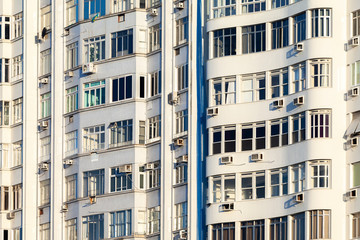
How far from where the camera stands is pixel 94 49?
83.8 metres

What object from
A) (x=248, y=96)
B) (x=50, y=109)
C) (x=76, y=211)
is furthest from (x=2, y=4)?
(x=248, y=96)

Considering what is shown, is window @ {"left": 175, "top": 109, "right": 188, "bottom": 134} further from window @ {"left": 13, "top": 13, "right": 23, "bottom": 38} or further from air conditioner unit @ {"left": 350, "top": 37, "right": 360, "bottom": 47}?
window @ {"left": 13, "top": 13, "right": 23, "bottom": 38}

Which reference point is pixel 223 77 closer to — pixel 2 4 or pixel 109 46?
pixel 109 46

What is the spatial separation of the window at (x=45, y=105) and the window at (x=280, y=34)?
14821 millimetres

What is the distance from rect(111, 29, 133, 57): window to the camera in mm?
82250

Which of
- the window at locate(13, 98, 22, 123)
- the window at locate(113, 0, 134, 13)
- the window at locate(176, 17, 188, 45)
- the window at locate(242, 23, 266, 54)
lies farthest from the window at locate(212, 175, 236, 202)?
the window at locate(13, 98, 22, 123)

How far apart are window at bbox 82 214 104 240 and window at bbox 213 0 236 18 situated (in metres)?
11.3

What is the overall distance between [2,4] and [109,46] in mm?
9016

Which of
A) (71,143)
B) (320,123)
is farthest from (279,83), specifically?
(71,143)

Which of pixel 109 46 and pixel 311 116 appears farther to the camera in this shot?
pixel 109 46

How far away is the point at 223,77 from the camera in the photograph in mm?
77188

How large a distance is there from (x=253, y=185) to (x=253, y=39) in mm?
6586

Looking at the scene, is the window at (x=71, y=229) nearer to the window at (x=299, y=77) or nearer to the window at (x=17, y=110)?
the window at (x=17, y=110)

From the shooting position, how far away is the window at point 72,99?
84.4 metres
